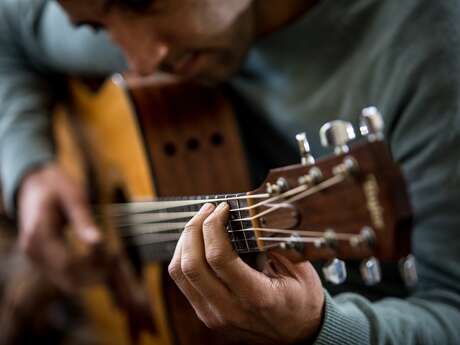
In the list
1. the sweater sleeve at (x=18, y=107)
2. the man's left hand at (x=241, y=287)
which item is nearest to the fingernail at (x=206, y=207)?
the man's left hand at (x=241, y=287)

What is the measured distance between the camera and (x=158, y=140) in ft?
2.88

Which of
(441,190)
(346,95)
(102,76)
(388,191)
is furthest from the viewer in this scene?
(102,76)

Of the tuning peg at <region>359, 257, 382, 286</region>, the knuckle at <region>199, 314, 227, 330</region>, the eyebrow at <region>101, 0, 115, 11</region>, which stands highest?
the eyebrow at <region>101, 0, 115, 11</region>

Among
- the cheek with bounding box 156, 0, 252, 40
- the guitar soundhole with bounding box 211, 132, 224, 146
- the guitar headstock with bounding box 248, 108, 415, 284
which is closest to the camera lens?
the guitar headstock with bounding box 248, 108, 415, 284

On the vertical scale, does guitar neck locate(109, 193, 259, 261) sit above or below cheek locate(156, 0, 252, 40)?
below

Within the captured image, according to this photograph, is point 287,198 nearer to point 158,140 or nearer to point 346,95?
point 346,95

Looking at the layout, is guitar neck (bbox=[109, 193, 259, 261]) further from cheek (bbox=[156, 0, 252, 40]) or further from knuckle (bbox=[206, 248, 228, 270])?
cheek (bbox=[156, 0, 252, 40])

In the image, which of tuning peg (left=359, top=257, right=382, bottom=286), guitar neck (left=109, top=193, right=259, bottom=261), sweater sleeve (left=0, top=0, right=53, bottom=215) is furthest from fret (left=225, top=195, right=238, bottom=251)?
sweater sleeve (left=0, top=0, right=53, bottom=215)

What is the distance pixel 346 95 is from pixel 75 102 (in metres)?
0.60

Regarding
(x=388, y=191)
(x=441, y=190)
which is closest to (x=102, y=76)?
(x=441, y=190)

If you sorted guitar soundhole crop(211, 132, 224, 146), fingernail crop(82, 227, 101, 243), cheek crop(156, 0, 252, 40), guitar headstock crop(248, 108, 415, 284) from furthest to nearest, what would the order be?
fingernail crop(82, 227, 101, 243)
guitar soundhole crop(211, 132, 224, 146)
cheek crop(156, 0, 252, 40)
guitar headstock crop(248, 108, 415, 284)

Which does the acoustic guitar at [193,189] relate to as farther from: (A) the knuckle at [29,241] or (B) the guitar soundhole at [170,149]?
(A) the knuckle at [29,241]

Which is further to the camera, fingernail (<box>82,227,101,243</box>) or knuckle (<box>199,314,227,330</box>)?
fingernail (<box>82,227,101,243</box>)

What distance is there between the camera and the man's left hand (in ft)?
1.64
